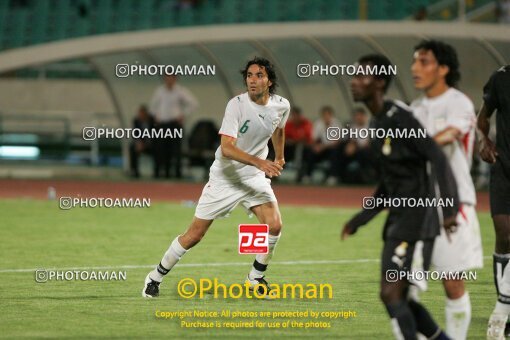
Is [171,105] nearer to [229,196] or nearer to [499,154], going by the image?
[229,196]

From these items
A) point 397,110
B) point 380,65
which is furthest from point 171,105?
point 397,110

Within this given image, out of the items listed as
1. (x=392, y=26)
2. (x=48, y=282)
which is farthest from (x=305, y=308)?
(x=392, y=26)

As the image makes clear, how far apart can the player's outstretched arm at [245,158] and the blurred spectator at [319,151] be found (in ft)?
43.2

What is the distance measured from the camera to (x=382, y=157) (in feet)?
22.0

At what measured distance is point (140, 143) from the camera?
957 inches

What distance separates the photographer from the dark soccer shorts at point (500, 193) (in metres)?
8.77

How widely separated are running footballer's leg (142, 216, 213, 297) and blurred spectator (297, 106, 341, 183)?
13.0 meters

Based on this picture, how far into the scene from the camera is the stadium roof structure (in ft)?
72.1

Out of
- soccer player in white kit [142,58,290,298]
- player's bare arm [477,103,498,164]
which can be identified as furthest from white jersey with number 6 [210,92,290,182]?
player's bare arm [477,103,498,164]

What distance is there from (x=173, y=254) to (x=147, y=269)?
2134mm

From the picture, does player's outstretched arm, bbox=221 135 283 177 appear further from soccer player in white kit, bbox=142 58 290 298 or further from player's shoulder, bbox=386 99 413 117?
player's shoulder, bbox=386 99 413 117

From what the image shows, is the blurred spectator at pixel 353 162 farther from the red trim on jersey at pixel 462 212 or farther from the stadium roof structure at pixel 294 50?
the red trim on jersey at pixel 462 212

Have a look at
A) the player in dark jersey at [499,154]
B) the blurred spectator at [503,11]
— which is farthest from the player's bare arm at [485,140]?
the blurred spectator at [503,11]

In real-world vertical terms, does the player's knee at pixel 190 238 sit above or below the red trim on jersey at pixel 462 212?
below
